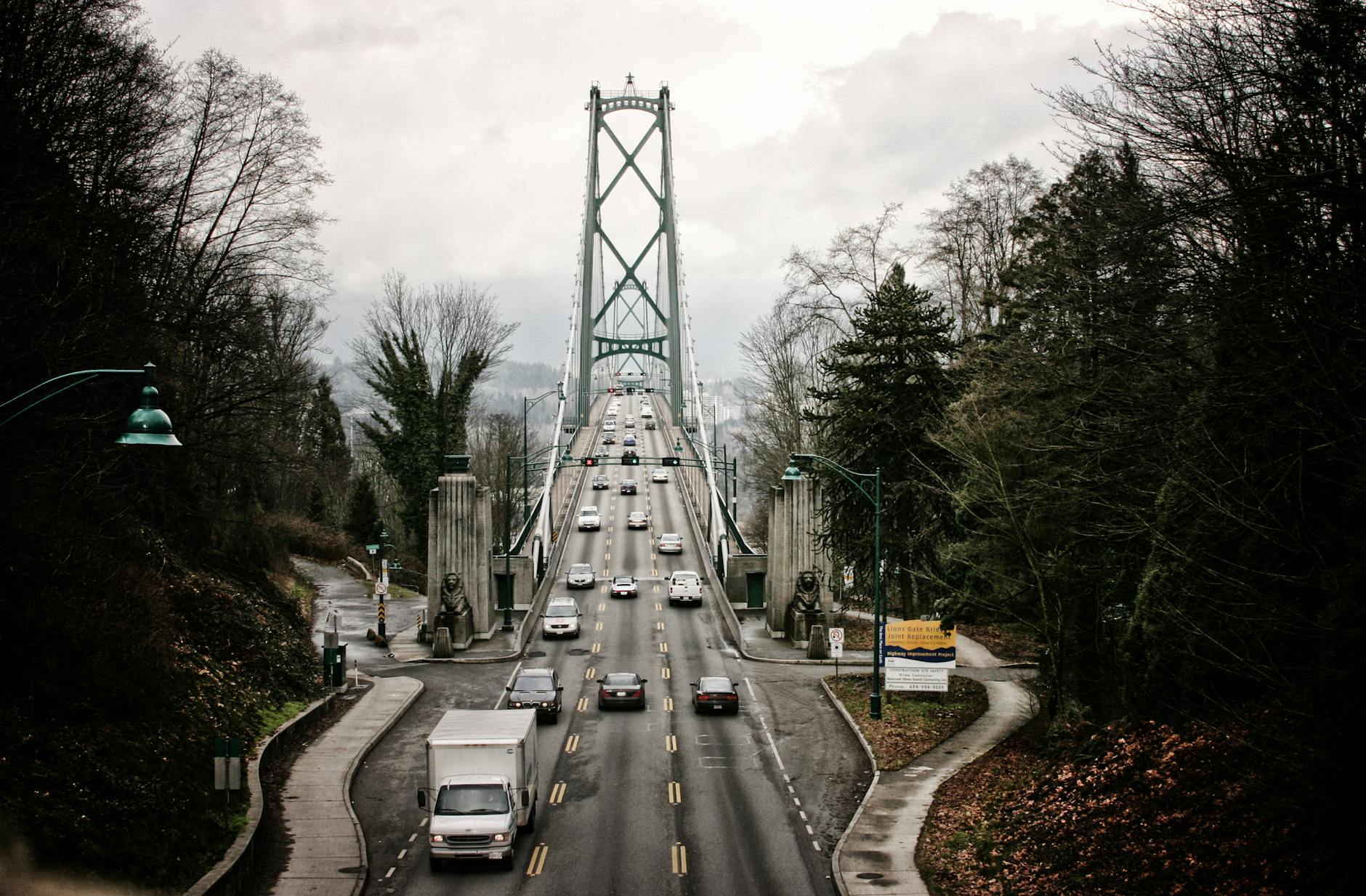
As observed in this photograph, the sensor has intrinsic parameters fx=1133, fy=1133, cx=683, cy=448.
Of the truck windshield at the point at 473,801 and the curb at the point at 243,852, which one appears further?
the truck windshield at the point at 473,801

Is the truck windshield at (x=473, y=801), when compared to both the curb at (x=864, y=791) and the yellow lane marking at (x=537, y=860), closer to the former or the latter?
the yellow lane marking at (x=537, y=860)

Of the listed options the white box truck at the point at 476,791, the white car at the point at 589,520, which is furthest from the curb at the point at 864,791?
the white car at the point at 589,520

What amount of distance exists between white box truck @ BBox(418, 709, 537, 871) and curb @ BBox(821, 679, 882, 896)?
5174 millimetres

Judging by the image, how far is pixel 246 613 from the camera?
29672 millimetres

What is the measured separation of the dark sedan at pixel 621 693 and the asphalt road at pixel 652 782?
0.32 m

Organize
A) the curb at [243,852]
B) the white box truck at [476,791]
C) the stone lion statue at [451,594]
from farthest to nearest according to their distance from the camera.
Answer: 1. the stone lion statue at [451,594]
2. the white box truck at [476,791]
3. the curb at [243,852]

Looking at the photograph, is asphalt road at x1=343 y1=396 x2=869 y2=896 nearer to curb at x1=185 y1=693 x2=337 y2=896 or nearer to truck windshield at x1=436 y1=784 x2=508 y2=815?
truck windshield at x1=436 y1=784 x2=508 y2=815

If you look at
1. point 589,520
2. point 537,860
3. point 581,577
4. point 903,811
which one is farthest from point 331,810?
point 589,520

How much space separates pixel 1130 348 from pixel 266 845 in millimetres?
16842

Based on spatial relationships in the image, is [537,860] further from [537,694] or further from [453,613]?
[453,613]

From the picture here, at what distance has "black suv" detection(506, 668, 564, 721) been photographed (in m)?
28.9

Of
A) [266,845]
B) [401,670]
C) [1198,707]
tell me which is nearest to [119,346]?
[266,845]

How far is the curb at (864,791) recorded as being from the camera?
57.8 ft

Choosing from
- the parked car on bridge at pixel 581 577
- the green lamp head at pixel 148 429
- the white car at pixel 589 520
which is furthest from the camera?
the white car at pixel 589 520
